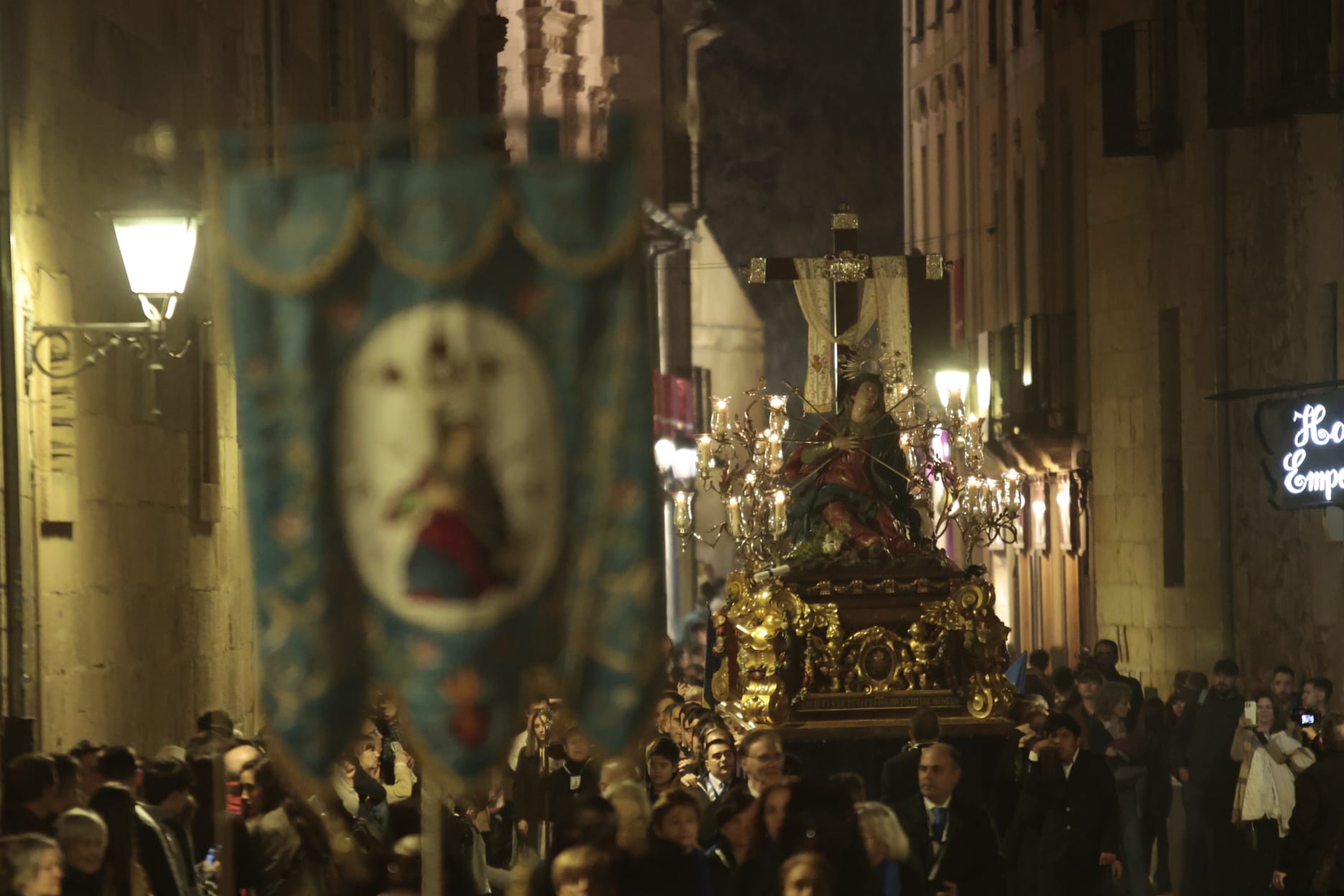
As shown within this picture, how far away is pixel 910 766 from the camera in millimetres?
14000

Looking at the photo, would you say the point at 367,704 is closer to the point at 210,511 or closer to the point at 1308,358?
the point at 210,511

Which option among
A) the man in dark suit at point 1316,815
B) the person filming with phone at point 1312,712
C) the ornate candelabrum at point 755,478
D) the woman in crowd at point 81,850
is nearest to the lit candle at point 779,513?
the ornate candelabrum at point 755,478

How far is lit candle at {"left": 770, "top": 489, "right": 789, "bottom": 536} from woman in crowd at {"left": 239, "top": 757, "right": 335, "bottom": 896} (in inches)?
374

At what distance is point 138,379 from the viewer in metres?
15.0

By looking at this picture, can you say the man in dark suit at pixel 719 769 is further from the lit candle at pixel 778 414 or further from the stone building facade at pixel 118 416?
the lit candle at pixel 778 414

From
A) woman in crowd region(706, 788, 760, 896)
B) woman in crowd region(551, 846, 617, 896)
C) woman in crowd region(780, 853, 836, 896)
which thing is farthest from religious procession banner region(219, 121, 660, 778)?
woman in crowd region(706, 788, 760, 896)

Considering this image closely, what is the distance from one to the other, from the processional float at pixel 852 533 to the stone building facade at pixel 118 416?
12.1ft

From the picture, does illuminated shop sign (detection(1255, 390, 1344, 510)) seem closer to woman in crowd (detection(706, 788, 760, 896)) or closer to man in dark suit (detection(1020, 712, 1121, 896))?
man in dark suit (detection(1020, 712, 1121, 896))

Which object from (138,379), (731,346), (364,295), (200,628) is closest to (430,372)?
(364,295)

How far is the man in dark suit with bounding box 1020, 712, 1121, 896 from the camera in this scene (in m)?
14.2

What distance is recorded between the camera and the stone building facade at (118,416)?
12.9 m

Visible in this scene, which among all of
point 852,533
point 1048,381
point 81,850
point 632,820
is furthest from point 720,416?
point 1048,381

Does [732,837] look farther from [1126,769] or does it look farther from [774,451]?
[774,451]

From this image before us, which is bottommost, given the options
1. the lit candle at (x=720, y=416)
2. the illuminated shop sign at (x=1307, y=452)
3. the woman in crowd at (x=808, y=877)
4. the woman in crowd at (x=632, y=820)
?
the woman in crowd at (x=808, y=877)
